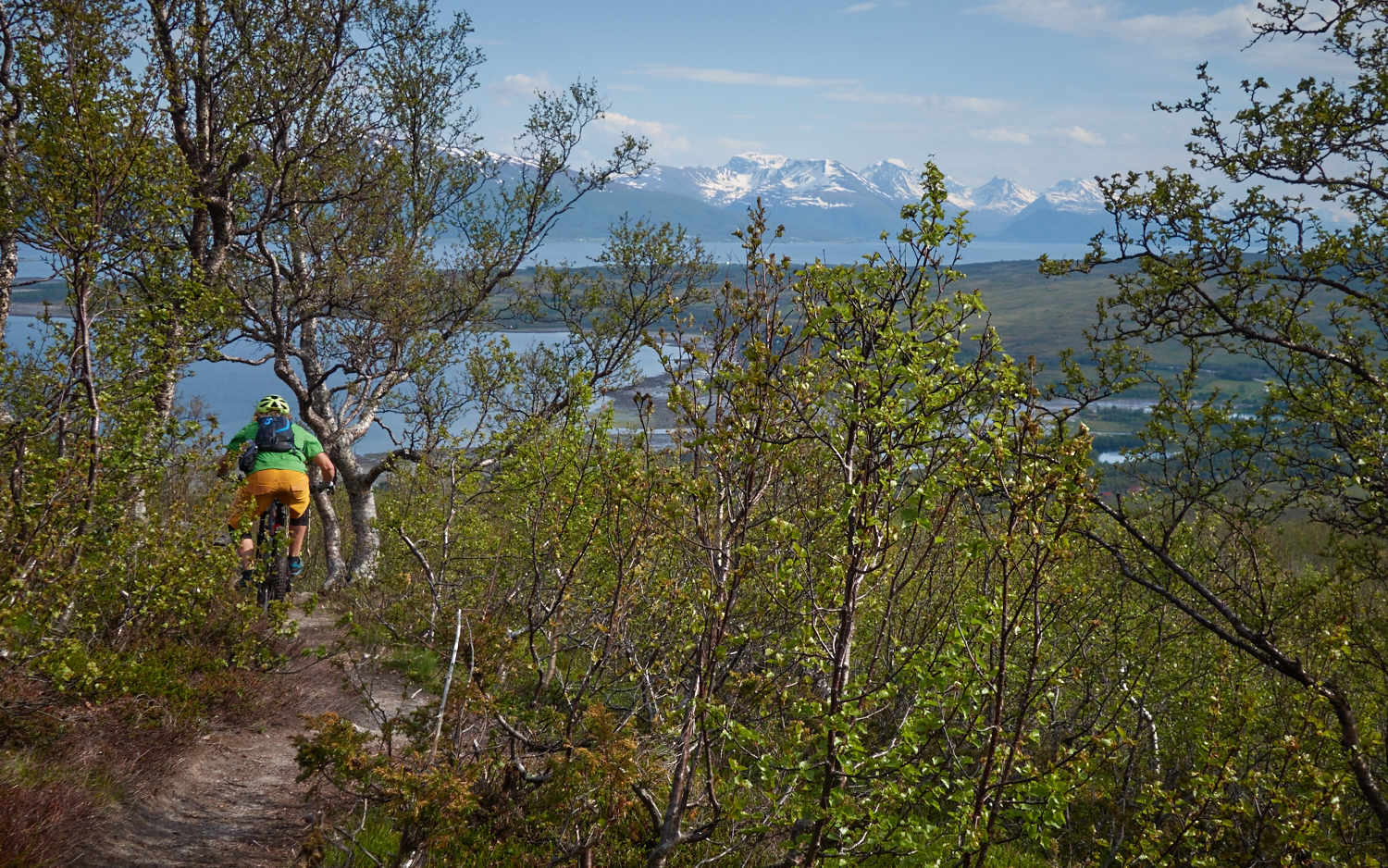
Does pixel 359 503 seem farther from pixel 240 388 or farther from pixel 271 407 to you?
pixel 240 388

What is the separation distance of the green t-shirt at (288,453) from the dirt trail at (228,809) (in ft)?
7.90

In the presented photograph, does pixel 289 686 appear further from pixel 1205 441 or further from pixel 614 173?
pixel 614 173

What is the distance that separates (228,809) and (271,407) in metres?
4.69

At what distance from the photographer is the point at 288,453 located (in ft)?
29.8

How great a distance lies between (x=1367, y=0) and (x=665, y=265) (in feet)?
39.3

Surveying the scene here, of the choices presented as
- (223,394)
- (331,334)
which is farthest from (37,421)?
(223,394)

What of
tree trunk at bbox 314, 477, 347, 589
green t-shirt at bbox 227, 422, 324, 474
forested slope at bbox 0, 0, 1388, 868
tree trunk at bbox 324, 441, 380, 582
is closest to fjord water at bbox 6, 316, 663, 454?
tree trunk at bbox 314, 477, 347, 589

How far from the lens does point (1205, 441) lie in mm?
8102

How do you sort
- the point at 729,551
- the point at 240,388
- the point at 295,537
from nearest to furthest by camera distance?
the point at 729,551, the point at 295,537, the point at 240,388

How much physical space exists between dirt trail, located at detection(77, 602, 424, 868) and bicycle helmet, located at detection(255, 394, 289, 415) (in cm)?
306

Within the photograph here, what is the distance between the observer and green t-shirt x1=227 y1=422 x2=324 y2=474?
884 centimetres

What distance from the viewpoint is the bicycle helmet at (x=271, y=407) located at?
8902mm

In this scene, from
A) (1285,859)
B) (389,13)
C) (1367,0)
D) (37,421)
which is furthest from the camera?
(389,13)

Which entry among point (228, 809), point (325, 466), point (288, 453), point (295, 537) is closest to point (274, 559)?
point (295, 537)
